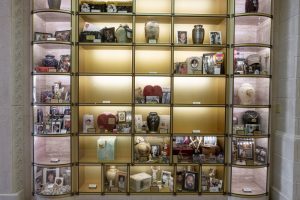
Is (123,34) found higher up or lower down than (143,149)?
higher up

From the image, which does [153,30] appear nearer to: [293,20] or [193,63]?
[193,63]

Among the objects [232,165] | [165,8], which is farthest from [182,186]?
[165,8]

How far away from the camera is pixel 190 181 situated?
328 cm

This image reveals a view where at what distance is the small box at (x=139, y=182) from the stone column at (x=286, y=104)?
1.53 meters

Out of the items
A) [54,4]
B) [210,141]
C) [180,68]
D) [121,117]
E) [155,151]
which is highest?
[54,4]

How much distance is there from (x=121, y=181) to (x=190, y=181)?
0.85m

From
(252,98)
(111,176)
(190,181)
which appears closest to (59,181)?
(111,176)

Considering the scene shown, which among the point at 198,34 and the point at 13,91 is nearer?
the point at 13,91

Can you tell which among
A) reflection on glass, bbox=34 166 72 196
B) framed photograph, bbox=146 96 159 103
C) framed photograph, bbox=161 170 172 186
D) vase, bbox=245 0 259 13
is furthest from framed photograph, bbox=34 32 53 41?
vase, bbox=245 0 259 13

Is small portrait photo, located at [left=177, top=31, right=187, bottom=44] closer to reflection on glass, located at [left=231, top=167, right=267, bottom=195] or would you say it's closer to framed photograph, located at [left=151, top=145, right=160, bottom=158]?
framed photograph, located at [left=151, top=145, right=160, bottom=158]

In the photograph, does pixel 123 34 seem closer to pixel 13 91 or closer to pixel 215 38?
pixel 215 38

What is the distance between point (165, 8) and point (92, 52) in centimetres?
111

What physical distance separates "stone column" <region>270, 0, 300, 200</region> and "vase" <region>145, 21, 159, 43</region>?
1435mm

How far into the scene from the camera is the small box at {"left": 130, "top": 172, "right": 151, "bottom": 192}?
3.23 m
